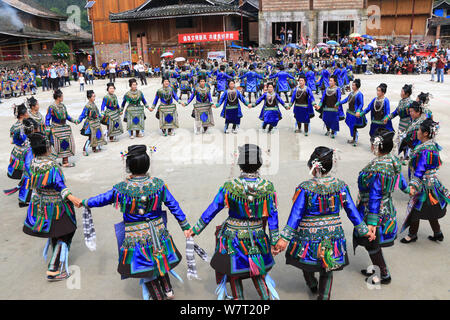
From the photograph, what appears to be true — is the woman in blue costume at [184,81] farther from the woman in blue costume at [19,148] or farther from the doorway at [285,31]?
the doorway at [285,31]

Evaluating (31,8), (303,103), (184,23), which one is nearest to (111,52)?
(184,23)

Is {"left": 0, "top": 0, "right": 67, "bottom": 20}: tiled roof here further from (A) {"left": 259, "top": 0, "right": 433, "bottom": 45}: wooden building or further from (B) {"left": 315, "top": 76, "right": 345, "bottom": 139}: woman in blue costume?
(B) {"left": 315, "top": 76, "right": 345, "bottom": 139}: woman in blue costume

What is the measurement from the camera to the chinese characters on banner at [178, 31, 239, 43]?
2552cm

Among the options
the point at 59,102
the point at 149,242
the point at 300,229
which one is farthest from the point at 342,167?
the point at 59,102

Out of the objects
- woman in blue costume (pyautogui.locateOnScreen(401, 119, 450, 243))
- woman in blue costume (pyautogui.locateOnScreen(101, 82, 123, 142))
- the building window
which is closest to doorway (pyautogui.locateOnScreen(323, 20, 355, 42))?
the building window

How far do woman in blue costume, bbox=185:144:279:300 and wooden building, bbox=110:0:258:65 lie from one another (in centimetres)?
2448

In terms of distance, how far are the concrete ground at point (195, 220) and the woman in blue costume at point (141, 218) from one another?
543mm

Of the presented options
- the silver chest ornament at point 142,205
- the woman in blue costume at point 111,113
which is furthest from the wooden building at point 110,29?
the silver chest ornament at point 142,205

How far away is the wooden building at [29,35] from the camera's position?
27.4 m

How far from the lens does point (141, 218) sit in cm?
306

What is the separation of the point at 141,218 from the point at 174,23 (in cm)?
2662

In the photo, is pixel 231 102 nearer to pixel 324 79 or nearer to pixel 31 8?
pixel 324 79
